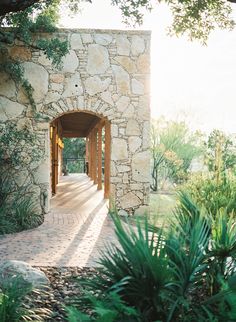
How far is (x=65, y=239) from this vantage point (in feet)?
24.7

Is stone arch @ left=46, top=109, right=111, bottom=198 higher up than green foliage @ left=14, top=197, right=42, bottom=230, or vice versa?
stone arch @ left=46, top=109, right=111, bottom=198

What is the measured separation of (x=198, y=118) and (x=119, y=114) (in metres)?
14.9

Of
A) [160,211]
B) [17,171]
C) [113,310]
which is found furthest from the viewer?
[17,171]

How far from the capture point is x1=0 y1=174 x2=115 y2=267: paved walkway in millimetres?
6148

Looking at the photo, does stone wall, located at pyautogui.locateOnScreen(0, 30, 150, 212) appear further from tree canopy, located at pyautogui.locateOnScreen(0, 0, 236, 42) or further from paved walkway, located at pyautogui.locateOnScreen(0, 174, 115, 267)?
tree canopy, located at pyautogui.locateOnScreen(0, 0, 236, 42)

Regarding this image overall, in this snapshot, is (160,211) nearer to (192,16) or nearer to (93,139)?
(192,16)

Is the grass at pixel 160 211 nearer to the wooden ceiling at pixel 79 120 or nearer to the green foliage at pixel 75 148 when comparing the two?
the wooden ceiling at pixel 79 120

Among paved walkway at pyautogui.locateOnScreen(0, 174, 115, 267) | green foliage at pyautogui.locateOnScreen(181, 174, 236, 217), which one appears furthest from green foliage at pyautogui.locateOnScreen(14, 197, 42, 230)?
green foliage at pyautogui.locateOnScreen(181, 174, 236, 217)

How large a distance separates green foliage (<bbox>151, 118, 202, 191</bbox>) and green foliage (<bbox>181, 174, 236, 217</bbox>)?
10470 mm

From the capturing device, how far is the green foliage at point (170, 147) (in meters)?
17.3

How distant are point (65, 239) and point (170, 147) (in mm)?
10888

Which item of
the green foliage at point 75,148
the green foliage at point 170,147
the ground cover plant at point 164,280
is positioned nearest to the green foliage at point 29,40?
the ground cover plant at point 164,280

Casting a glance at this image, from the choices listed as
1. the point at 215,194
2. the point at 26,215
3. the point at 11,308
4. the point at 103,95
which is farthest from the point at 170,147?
the point at 11,308

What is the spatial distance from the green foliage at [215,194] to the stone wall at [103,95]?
3.57 m
